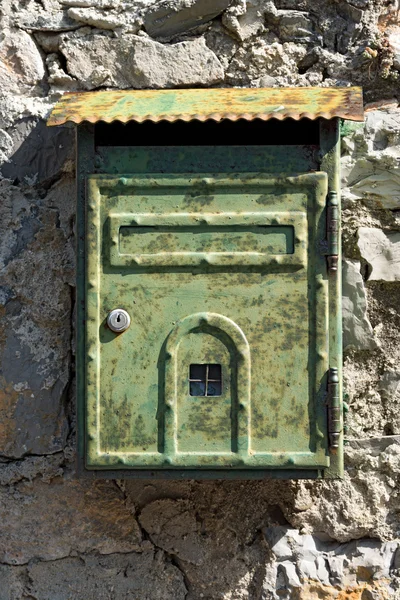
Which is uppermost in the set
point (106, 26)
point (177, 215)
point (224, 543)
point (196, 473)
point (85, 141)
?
point (106, 26)

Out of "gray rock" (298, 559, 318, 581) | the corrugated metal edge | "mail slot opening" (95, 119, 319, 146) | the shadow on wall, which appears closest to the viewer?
the corrugated metal edge

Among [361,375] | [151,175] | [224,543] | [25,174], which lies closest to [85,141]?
[151,175]

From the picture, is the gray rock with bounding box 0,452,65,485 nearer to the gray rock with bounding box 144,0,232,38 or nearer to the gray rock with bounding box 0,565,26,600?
the gray rock with bounding box 0,565,26,600

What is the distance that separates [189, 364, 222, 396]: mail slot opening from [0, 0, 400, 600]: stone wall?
0.52 meters

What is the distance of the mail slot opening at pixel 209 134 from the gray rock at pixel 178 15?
43cm

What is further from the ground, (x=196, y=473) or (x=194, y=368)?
(x=194, y=368)

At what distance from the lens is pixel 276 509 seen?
2.63 meters

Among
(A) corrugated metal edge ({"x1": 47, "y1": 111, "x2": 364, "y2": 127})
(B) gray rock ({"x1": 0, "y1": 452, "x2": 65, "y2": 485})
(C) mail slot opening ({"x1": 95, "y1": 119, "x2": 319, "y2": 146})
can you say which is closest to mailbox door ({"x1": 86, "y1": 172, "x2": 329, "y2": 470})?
(A) corrugated metal edge ({"x1": 47, "y1": 111, "x2": 364, "y2": 127})

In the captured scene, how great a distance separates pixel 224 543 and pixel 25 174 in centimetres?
135

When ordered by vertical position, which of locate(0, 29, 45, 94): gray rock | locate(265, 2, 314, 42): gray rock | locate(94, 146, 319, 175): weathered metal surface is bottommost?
locate(94, 146, 319, 175): weathered metal surface

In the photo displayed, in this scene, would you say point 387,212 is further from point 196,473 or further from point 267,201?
point 196,473

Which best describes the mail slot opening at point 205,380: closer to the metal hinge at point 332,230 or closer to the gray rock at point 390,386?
the metal hinge at point 332,230

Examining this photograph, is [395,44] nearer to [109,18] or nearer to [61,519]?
[109,18]

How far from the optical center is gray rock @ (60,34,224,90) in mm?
2693
